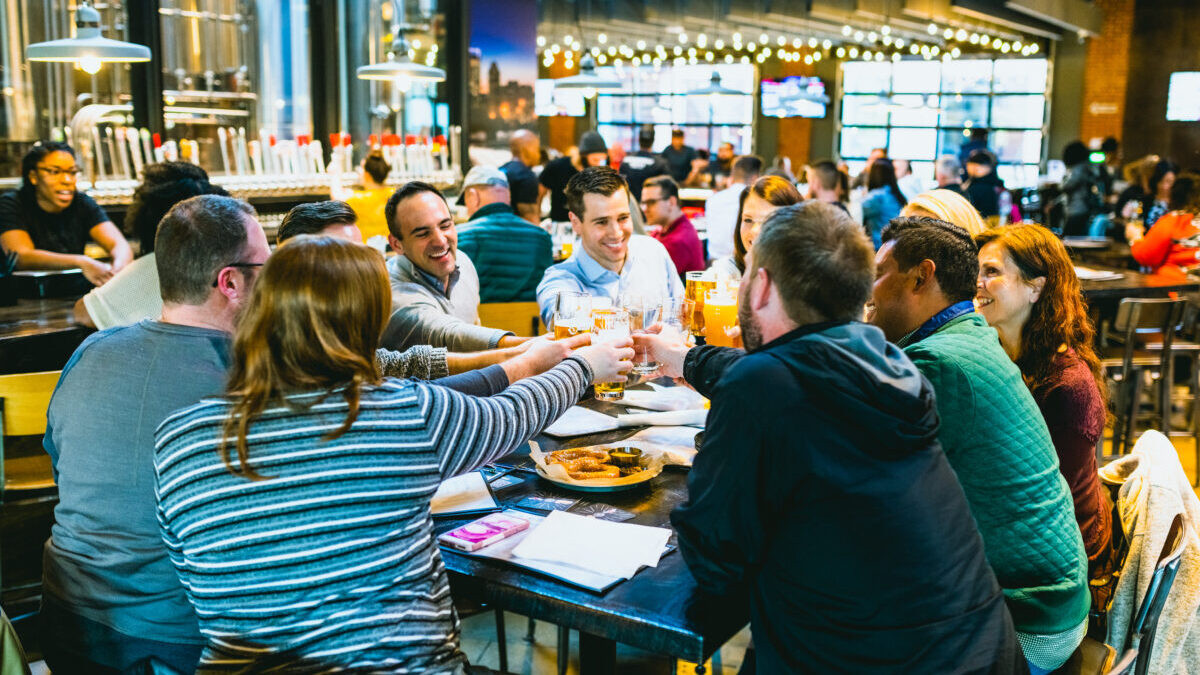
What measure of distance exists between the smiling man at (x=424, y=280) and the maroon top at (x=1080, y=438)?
1.47 m

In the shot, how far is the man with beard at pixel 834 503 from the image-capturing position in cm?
152

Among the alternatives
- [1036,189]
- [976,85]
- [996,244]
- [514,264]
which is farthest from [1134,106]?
[996,244]

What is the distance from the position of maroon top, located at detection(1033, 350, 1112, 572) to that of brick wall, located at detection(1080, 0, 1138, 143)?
14.8 meters

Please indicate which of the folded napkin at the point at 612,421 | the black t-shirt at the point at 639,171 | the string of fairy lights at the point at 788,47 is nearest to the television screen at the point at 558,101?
the string of fairy lights at the point at 788,47

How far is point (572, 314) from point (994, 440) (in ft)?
3.32

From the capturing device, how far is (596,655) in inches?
73.4

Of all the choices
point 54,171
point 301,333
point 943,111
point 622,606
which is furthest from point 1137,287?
point 943,111

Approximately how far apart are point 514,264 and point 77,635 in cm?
305

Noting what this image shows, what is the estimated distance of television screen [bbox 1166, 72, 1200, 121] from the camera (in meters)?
14.1

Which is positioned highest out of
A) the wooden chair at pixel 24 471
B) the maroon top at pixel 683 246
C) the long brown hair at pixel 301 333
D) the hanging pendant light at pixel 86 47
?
the hanging pendant light at pixel 86 47

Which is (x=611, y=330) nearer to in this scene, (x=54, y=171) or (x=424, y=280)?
(x=424, y=280)

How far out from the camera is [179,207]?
2047mm

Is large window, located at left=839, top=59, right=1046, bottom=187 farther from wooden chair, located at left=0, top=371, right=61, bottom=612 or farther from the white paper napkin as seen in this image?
wooden chair, located at left=0, top=371, right=61, bottom=612

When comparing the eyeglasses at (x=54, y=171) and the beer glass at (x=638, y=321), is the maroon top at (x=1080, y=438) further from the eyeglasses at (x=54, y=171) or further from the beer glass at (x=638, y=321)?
the eyeglasses at (x=54, y=171)
